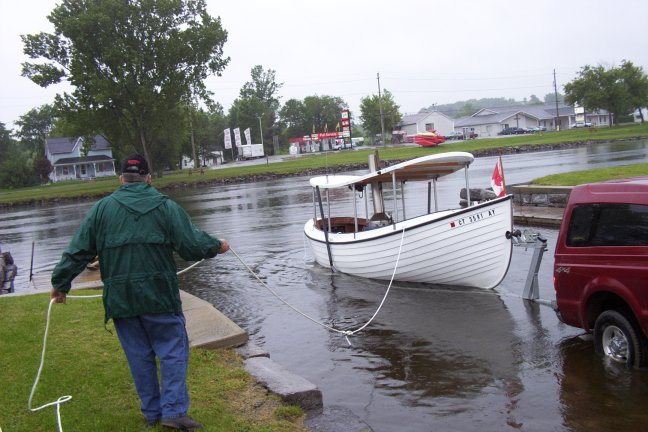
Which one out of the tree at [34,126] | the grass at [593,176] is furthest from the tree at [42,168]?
the grass at [593,176]

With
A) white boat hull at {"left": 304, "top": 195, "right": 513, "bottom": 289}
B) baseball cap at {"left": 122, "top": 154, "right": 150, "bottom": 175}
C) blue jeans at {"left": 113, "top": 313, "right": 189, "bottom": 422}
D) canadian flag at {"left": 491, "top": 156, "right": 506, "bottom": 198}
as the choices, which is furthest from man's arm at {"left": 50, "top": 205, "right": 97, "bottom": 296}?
canadian flag at {"left": 491, "top": 156, "right": 506, "bottom": 198}

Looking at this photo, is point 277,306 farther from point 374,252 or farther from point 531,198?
point 531,198

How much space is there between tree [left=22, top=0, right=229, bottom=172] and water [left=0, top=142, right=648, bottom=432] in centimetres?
4017

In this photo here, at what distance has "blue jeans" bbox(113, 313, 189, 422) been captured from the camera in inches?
200

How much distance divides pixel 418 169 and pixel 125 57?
45924 mm

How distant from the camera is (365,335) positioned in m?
10.2

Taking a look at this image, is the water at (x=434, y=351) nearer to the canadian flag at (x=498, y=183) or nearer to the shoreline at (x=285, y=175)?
the canadian flag at (x=498, y=183)

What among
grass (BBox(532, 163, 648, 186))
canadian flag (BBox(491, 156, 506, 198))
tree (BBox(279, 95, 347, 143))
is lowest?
grass (BBox(532, 163, 648, 186))

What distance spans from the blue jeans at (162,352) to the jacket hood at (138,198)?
2.78 feet

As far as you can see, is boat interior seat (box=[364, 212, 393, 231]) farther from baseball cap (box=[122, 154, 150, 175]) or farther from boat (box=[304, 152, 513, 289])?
baseball cap (box=[122, 154, 150, 175])

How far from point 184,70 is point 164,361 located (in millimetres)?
54850

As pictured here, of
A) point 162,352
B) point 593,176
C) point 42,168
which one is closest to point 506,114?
point 42,168

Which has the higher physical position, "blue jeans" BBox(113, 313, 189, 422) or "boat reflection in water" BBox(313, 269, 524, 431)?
"blue jeans" BBox(113, 313, 189, 422)

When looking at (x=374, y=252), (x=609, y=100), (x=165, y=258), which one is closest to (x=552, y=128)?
(x=609, y=100)
